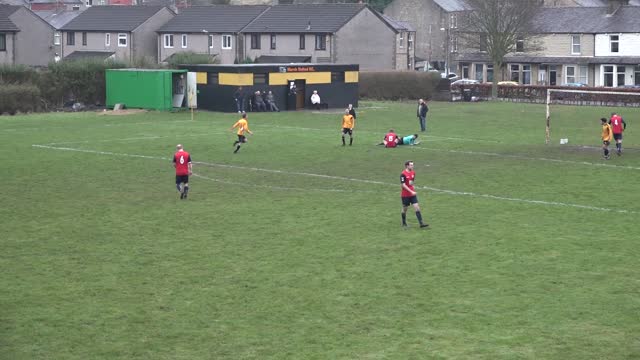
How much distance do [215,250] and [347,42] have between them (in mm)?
77180

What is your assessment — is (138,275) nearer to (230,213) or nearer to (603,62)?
(230,213)

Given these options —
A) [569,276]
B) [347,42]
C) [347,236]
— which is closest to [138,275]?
[347,236]

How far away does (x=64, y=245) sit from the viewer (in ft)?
90.7

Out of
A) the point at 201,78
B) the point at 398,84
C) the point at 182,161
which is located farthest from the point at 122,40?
the point at 182,161

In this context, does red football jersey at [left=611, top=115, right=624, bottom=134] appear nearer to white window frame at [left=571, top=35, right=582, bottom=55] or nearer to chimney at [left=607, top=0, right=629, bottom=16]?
white window frame at [left=571, top=35, right=582, bottom=55]

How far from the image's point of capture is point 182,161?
34500 mm

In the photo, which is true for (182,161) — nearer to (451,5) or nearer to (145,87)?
(145,87)

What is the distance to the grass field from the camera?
63.1 ft

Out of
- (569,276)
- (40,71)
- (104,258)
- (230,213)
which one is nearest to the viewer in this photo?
(569,276)

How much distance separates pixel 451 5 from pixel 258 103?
201 ft

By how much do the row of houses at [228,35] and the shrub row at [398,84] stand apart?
39.7 feet

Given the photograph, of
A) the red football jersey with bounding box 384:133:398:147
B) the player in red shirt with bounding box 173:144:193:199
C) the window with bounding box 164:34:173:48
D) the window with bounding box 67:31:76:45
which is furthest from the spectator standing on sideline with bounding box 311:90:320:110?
the window with bounding box 67:31:76:45

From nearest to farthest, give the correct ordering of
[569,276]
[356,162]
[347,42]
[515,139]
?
[569,276] < [356,162] < [515,139] < [347,42]

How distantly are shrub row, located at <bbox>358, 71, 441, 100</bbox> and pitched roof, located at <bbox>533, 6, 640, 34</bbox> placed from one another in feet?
75.2
